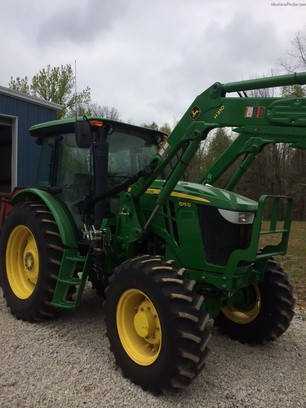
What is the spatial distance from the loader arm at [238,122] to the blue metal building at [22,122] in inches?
271

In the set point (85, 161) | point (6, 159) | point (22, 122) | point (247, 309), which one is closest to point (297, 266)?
point (247, 309)

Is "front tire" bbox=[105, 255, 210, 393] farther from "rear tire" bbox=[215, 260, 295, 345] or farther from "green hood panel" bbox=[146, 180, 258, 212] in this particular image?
"rear tire" bbox=[215, 260, 295, 345]

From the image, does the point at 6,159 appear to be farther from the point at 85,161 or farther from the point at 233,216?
the point at 233,216

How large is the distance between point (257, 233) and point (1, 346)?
271 centimetres

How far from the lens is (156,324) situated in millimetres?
3383

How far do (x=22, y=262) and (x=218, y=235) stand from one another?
8.75 feet

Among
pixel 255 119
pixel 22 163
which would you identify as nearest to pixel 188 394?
pixel 255 119

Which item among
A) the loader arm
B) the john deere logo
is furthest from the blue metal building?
the john deere logo

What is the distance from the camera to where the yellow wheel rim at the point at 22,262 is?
4.73 meters

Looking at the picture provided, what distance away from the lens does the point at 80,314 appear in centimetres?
493

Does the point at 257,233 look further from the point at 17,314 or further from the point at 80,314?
the point at 17,314

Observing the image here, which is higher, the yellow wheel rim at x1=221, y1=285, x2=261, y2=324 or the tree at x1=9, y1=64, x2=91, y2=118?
the tree at x1=9, y1=64, x2=91, y2=118

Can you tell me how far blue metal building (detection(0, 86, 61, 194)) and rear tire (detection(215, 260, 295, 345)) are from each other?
291 inches

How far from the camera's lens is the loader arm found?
3.09 metres
